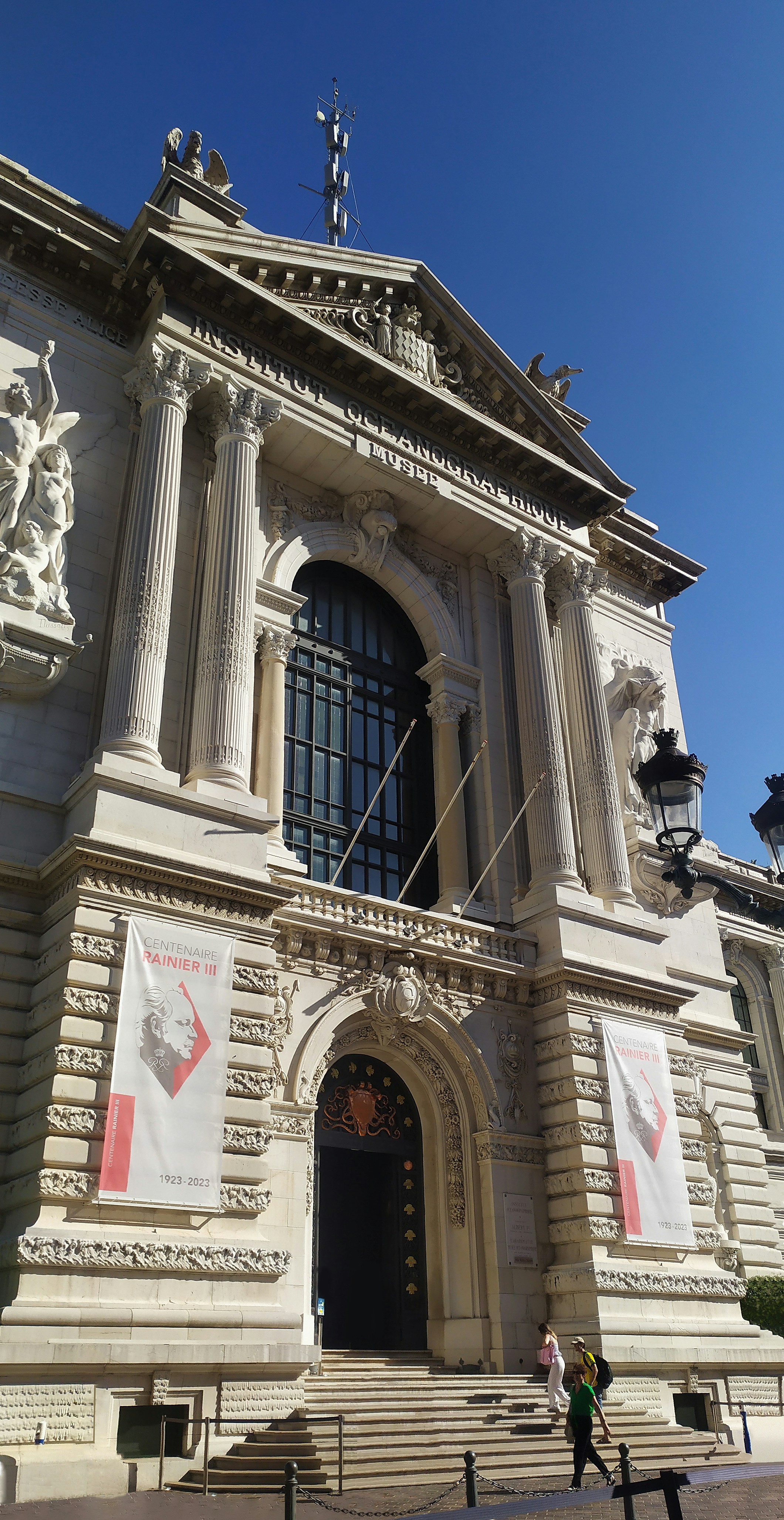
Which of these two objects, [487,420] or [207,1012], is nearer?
[207,1012]

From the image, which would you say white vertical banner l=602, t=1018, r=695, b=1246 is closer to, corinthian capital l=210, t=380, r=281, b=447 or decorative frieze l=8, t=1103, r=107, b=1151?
decorative frieze l=8, t=1103, r=107, b=1151

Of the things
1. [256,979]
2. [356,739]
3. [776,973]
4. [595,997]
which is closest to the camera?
[256,979]

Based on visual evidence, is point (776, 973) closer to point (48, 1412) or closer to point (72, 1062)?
point (72, 1062)

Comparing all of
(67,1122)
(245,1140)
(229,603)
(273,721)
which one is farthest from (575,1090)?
(229,603)

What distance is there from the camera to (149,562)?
1983 cm

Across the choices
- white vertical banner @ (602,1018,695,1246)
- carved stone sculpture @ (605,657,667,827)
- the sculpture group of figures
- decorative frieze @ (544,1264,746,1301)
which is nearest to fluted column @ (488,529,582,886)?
carved stone sculpture @ (605,657,667,827)

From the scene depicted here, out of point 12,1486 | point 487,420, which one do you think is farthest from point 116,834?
point 487,420

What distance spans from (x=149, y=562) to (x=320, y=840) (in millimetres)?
6277

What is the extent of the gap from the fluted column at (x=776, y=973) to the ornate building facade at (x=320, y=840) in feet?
26.7

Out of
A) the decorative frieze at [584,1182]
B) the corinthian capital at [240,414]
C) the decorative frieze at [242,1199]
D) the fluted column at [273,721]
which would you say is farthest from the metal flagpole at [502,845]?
the corinthian capital at [240,414]

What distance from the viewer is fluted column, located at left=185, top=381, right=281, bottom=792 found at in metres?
19.3

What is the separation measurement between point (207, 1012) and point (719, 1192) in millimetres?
15362

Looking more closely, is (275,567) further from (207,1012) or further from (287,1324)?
(287,1324)

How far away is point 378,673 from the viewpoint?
2536 centimetres
